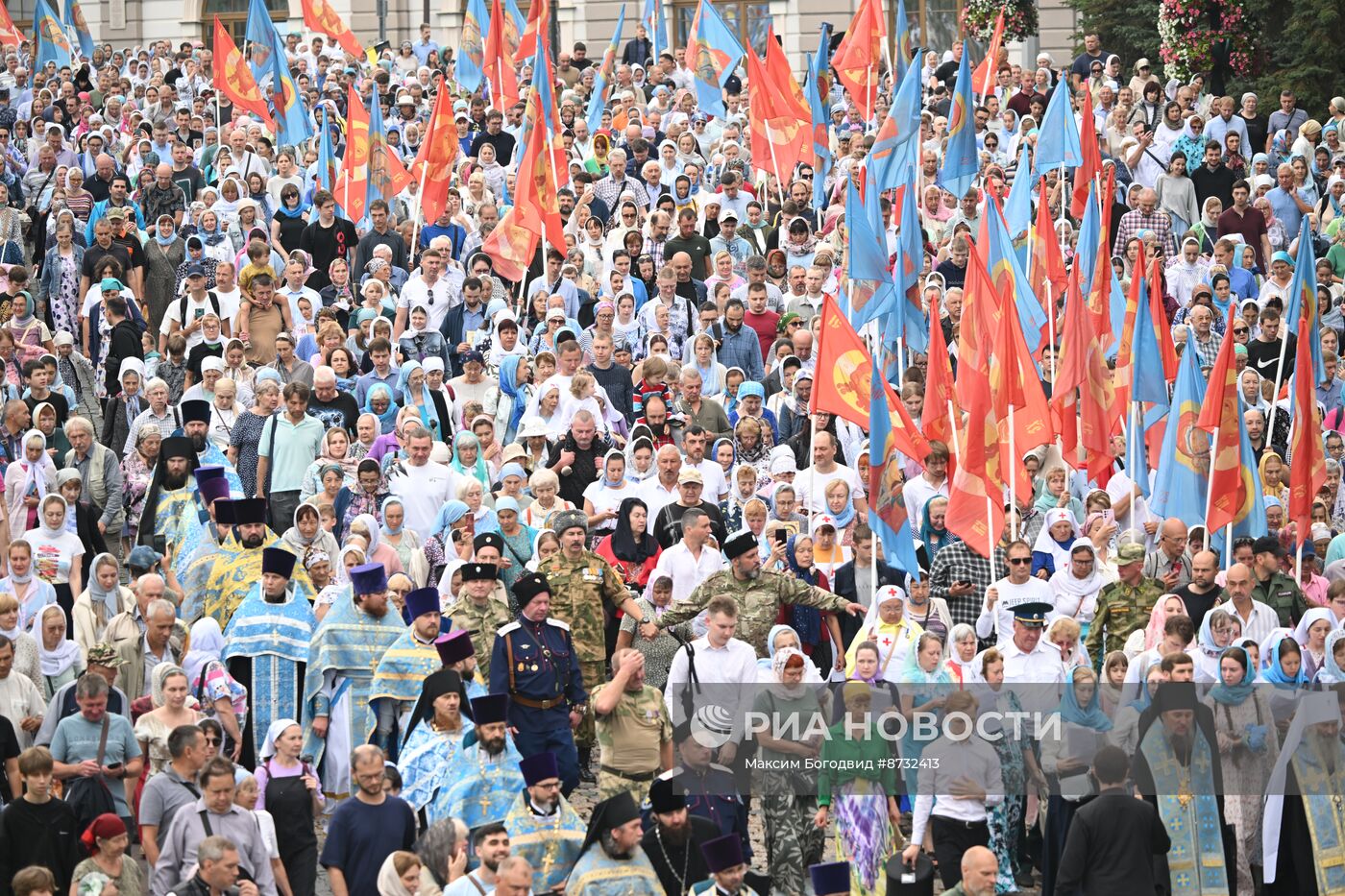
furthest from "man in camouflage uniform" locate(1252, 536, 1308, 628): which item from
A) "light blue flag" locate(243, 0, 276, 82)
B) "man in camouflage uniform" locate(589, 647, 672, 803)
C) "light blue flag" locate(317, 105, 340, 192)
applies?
"light blue flag" locate(243, 0, 276, 82)

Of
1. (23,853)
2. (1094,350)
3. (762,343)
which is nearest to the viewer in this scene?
(23,853)

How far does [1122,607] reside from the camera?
1414 cm

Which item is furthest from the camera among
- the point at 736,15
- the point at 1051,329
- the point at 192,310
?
the point at 736,15

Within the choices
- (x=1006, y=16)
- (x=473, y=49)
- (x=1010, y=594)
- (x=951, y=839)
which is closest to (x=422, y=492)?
(x=1010, y=594)

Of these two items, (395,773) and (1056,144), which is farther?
(1056,144)

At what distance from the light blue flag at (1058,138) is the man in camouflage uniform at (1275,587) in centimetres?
720

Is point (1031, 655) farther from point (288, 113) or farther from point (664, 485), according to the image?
point (288, 113)

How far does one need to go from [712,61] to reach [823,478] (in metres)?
12.4

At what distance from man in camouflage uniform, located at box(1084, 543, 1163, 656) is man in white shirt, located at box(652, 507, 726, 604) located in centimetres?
211

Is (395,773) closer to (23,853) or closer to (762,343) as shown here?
(23,853)

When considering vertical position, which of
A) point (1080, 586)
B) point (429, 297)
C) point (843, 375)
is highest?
point (429, 297)

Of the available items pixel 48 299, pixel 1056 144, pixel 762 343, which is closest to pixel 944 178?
pixel 1056 144

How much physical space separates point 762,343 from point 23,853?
31.2ft

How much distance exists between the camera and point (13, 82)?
2944cm
